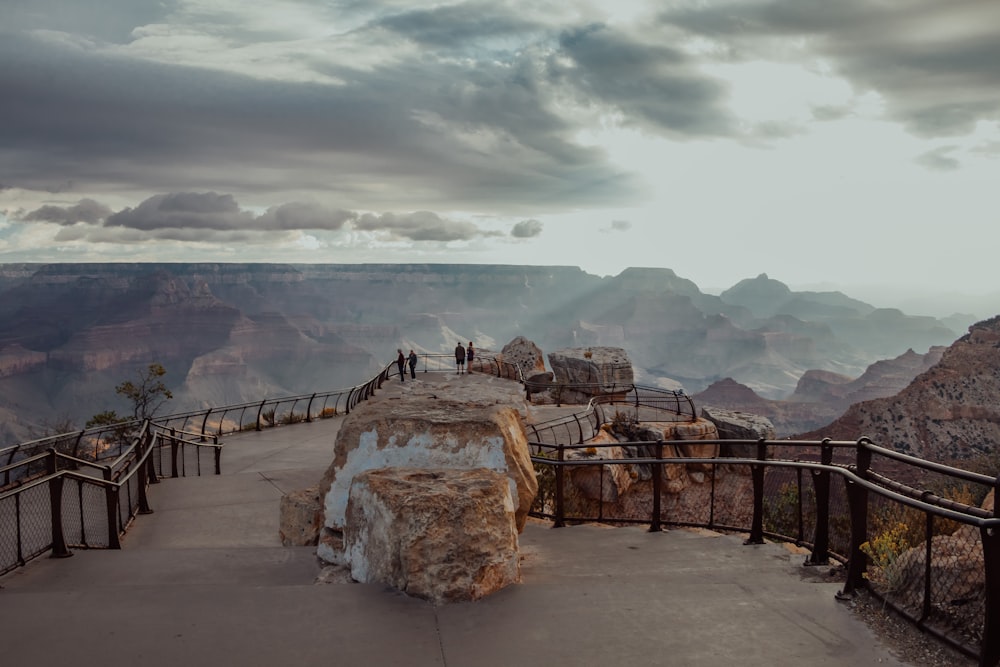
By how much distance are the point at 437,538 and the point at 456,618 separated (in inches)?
22.1

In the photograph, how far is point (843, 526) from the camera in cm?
1450

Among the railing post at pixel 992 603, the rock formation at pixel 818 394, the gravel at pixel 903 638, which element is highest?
the railing post at pixel 992 603

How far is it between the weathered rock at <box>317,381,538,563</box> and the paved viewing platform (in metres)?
0.63

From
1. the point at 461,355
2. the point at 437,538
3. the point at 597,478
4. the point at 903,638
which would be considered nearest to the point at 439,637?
the point at 437,538

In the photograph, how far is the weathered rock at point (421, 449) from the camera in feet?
19.5

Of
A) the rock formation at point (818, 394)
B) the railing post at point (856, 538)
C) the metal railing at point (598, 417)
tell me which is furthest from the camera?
the rock formation at point (818, 394)

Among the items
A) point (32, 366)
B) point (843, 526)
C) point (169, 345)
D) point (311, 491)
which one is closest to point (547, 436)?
point (843, 526)

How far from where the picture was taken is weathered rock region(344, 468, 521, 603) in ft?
15.3

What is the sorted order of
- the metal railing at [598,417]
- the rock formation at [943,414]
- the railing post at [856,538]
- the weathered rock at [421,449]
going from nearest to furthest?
the railing post at [856,538] < the weathered rock at [421,449] < the metal railing at [598,417] < the rock formation at [943,414]

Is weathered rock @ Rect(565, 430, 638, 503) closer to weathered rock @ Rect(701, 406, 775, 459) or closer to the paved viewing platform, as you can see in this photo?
weathered rock @ Rect(701, 406, 775, 459)

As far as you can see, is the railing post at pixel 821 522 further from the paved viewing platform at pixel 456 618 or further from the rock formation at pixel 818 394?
the rock formation at pixel 818 394

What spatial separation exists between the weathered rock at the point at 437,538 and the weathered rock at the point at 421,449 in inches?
27.9

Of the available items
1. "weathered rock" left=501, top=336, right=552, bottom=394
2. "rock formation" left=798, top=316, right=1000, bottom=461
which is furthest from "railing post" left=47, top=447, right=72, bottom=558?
"rock formation" left=798, top=316, right=1000, bottom=461

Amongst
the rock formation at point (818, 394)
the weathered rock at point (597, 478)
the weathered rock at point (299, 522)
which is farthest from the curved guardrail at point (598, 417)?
the rock formation at point (818, 394)
